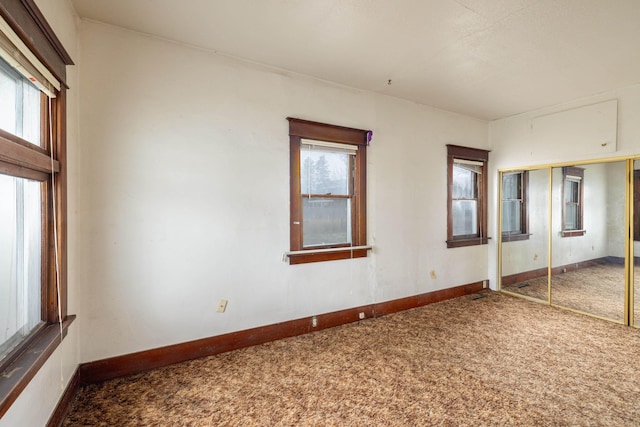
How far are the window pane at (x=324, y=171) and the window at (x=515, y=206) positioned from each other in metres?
2.93

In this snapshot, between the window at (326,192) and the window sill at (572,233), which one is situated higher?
the window at (326,192)

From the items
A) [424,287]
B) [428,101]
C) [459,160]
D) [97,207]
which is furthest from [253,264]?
[459,160]

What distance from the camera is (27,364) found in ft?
4.72

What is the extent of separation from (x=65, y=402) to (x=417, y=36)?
12.5 ft

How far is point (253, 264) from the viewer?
9.61 feet

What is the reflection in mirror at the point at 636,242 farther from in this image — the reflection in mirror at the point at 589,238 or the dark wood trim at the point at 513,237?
the dark wood trim at the point at 513,237

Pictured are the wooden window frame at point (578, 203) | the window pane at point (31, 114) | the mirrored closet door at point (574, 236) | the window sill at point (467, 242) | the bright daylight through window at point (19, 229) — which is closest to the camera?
the bright daylight through window at point (19, 229)

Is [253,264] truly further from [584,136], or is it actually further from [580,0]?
[584,136]

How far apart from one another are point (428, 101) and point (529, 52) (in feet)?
4.52

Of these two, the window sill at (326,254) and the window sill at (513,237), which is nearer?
the window sill at (326,254)

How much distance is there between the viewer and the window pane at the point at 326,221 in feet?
10.8

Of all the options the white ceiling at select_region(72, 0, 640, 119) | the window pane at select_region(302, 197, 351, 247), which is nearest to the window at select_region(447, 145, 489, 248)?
the white ceiling at select_region(72, 0, 640, 119)

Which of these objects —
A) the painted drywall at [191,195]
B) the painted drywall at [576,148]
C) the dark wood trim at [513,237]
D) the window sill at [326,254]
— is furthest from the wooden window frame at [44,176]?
the dark wood trim at [513,237]

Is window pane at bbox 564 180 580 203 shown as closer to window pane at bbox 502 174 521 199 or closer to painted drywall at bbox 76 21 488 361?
window pane at bbox 502 174 521 199
